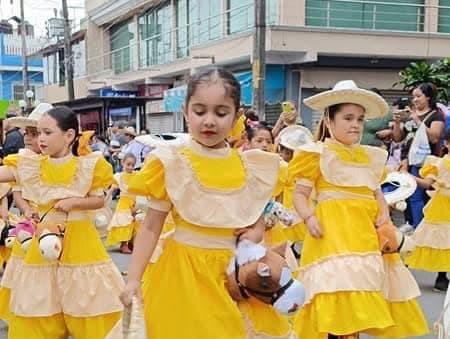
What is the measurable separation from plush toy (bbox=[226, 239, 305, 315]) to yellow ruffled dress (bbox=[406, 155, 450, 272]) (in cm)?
401

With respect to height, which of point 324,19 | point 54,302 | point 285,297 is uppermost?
point 324,19

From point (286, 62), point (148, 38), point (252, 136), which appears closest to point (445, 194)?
point (252, 136)

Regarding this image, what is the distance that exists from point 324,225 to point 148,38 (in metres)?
25.6

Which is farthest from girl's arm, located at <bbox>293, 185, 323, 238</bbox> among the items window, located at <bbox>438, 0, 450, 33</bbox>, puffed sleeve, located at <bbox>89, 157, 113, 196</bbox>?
window, located at <bbox>438, 0, 450, 33</bbox>

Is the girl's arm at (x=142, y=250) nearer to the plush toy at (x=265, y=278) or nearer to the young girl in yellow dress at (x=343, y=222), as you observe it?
the plush toy at (x=265, y=278)

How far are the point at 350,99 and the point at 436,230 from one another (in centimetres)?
276

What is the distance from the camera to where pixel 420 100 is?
7.95 meters

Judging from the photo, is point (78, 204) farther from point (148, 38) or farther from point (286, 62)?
point (148, 38)

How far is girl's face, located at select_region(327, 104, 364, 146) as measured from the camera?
4523mm

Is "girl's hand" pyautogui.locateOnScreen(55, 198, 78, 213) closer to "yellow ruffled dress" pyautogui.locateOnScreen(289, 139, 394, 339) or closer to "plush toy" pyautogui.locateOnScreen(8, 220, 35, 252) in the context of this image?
"plush toy" pyautogui.locateOnScreen(8, 220, 35, 252)

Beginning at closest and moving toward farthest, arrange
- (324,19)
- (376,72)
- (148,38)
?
(324,19), (376,72), (148,38)

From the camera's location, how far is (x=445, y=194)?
6.77 m

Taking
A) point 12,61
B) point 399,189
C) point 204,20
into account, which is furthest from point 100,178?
point 12,61

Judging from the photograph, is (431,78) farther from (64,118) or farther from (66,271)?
(66,271)
